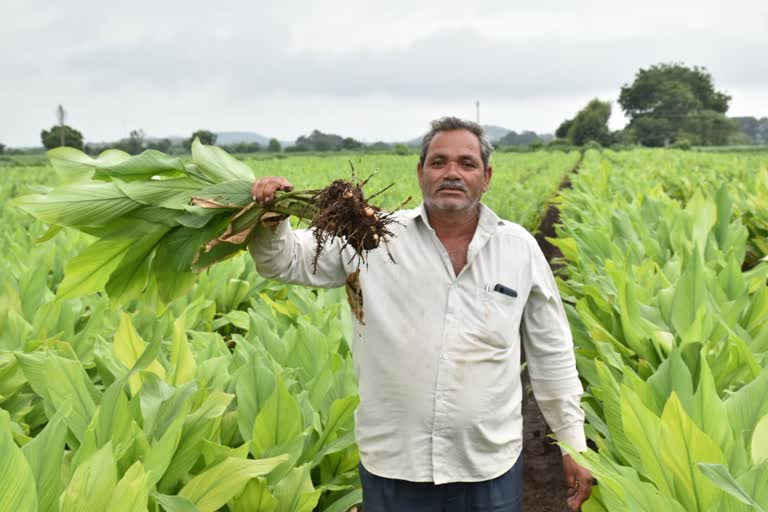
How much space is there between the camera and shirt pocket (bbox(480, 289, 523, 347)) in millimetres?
2238

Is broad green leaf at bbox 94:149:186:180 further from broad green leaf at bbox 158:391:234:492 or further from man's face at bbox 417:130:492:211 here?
man's face at bbox 417:130:492:211

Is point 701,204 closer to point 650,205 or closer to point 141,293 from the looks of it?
point 650,205

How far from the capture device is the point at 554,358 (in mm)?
2449

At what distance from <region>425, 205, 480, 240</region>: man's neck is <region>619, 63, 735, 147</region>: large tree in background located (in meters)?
88.1

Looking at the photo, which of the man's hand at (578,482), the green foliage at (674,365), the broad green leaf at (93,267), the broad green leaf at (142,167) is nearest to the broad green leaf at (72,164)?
the broad green leaf at (142,167)

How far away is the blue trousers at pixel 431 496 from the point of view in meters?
2.27

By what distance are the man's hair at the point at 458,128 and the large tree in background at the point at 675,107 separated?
289 feet

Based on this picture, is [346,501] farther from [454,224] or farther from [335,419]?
[454,224]

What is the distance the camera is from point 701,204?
5.31 m

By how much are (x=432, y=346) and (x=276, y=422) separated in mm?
531

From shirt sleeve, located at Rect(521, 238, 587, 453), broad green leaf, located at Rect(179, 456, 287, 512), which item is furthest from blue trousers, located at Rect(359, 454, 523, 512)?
broad green leaf, located at Rect(179, 456, 287, 512)

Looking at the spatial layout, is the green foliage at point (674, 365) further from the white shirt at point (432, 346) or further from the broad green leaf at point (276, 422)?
the broad green leaf at point (276, 422)

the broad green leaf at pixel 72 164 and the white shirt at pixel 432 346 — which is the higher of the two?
the broad green leaf at pixel 72 164

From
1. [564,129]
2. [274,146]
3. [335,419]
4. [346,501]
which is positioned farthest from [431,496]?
[564,129]
